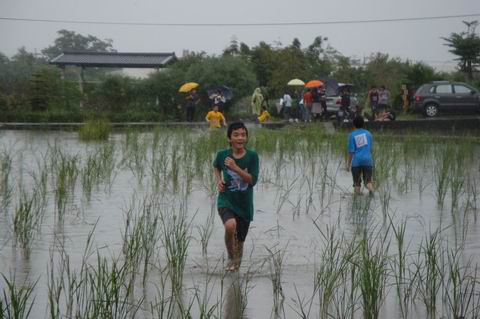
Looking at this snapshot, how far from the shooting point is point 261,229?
33.9 feet

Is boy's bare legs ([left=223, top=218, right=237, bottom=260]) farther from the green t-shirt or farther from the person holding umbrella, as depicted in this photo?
the person holding umbrella

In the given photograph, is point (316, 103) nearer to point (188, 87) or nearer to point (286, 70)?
point (188, 87)

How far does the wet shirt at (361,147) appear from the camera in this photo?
1262 centimetres

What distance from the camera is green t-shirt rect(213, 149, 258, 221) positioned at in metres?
7.76

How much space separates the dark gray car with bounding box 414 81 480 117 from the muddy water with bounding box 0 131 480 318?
17.3 m

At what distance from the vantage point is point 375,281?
5.71 m

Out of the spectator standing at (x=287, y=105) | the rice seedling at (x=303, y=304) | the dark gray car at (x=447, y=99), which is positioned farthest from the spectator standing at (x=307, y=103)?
the rice seedling at (x=303, y=304)

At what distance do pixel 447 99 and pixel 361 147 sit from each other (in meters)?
22.1

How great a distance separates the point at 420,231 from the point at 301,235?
132 cm

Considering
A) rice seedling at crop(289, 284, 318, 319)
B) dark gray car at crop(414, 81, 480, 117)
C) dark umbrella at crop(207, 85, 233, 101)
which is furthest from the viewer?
dark umbrella at crop(207, 85, 233, 101)

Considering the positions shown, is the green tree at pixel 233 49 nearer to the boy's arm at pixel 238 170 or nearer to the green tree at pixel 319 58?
the green tree at pixel 319 58

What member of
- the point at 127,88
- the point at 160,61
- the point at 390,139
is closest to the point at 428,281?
the point at 390,139

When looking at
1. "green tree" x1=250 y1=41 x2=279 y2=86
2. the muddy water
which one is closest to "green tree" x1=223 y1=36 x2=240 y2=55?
"green tree" x1=250 y1=41 x2=279 y2=86

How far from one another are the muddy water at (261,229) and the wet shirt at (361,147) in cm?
49
